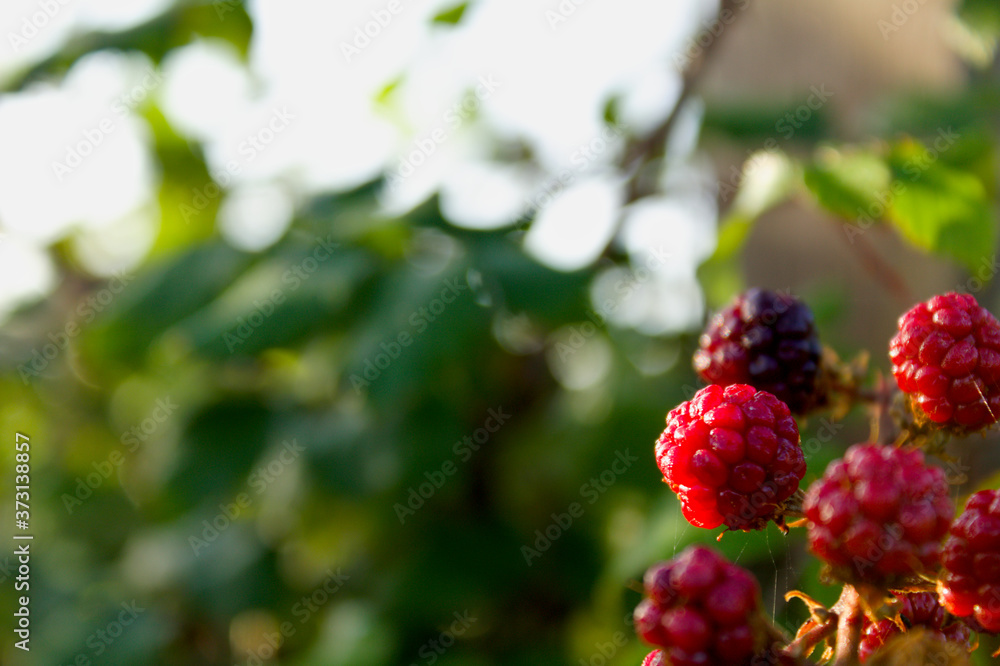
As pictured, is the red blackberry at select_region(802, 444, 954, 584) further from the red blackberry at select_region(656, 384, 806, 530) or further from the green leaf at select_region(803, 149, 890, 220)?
the green leaf at select_region(803, 149, 890, 220)

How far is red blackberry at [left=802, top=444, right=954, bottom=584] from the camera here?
1.08 ft

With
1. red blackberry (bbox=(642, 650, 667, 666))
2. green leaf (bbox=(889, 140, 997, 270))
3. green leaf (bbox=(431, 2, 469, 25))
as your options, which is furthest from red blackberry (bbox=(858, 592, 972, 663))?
green leaf (bbox=(431, 2, 469, 25))

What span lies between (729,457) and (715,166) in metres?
1.52

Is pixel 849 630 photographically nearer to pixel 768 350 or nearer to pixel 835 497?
pixel 835 497

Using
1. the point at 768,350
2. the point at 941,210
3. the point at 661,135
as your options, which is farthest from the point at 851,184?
the point at 661,135

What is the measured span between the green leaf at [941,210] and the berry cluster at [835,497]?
30 centimetres

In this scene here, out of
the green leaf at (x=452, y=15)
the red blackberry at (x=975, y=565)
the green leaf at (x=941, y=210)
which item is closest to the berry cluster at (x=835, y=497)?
the red blackberry at (x=975, y=565)

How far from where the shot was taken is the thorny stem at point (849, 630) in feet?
1.14

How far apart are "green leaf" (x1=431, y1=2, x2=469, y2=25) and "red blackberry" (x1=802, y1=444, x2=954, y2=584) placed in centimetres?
98

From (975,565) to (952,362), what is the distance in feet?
0.39

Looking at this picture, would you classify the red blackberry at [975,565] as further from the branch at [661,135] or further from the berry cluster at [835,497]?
the branch at [661,135]

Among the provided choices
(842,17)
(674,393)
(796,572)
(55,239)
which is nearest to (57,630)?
(55,239)

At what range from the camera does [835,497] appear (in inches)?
13.2

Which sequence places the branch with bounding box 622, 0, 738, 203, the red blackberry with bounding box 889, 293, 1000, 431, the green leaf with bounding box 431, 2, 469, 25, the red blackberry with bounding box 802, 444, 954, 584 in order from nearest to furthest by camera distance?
the red blackberry with bounding box 802, 444, 954, 584, the red blackberry with bounding box 889, 293, 1000, 431, the green leaf with bounding box 431, 2, 469, 25, the branch with bounding box 622, 0, 738, 203
